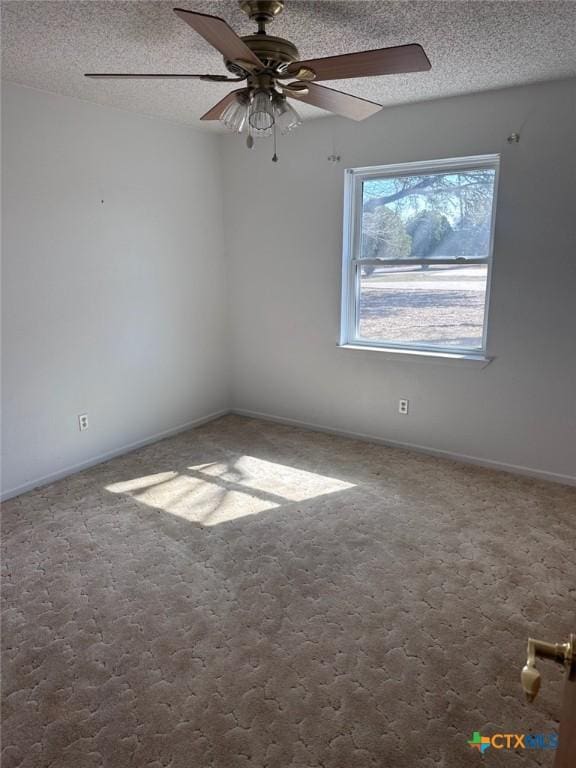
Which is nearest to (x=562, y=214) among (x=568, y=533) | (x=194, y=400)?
(x=568, y=533)

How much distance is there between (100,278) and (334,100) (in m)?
2.14

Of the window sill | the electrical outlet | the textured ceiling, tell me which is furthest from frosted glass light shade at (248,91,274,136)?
the electrical outlet

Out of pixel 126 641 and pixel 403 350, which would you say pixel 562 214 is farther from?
pixel 126 641

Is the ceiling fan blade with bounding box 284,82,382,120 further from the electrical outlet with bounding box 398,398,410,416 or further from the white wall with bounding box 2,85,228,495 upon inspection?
the electrical outlet with bounding box 398,398,410,416

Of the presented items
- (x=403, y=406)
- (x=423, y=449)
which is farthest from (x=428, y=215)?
(x=423, y=449)

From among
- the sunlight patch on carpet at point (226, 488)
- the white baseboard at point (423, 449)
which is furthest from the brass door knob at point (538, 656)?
the white baseboard at point (423, 449)

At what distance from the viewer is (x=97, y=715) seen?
1.76m

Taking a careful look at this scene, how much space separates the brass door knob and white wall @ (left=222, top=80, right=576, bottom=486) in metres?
2.86

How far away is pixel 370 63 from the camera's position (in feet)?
5.81

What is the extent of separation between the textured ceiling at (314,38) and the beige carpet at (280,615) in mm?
2460

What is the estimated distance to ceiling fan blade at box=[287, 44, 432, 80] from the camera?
1.67 metres

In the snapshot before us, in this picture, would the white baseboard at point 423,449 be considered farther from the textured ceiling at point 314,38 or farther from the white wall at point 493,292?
the textured ceiling at point 314,38

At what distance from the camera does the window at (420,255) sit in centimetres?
348

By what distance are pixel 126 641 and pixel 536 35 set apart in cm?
318
